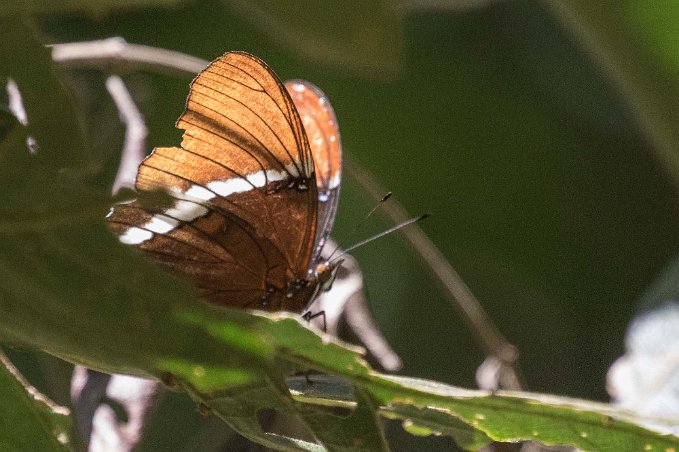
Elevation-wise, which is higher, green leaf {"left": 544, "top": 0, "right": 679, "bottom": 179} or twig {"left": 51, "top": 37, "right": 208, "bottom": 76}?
green leaf {"left": 544, "top": 0, "right": 679, "bottom": 179}

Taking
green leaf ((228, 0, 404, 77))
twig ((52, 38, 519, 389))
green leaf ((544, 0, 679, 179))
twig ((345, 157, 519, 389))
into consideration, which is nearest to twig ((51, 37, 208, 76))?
twig ((52, 38, 519, 389))

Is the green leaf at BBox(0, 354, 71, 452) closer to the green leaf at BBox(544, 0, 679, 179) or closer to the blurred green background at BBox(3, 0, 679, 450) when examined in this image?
the green leaf at BBox(544, 0, 679, 179)

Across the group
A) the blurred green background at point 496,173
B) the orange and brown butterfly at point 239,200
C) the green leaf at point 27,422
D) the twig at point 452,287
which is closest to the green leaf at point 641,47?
the twig at point 452,287

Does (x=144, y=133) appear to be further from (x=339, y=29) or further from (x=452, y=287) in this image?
(x=452, y=287)

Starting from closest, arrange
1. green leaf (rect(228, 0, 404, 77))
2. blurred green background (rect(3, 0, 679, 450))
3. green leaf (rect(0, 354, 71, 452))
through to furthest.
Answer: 1. green leaf (rect(0, 354, 71, 452))
2. green leaf (rect(228, 0, 404, 77))
3. blurred green background (rect(3, 0, 679, 450))

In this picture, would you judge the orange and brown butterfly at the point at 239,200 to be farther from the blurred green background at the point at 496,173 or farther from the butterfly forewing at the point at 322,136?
the blurred green background at the point at 496,173

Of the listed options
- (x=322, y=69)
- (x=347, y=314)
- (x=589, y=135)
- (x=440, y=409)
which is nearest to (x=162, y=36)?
(x=322, y=69)

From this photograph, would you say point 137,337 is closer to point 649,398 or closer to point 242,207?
point 242,207
